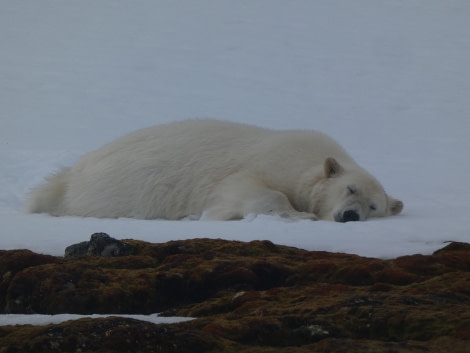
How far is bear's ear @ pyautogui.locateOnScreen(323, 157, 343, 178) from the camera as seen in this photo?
8.16 metres

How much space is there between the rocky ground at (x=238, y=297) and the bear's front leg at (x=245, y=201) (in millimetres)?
2306

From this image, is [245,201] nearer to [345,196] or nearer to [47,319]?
[345,196]

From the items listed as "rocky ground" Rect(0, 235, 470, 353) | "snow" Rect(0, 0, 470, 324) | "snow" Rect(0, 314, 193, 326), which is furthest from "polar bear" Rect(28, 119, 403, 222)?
"snow" Rect(0, 314, 193, 326)

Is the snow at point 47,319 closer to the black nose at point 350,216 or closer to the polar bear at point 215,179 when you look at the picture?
the polar bear at point 215,179

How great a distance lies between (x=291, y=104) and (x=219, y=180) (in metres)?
8.44

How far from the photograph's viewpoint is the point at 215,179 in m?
8.57

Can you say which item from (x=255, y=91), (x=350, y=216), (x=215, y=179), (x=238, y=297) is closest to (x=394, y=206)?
(x=350, y=216)

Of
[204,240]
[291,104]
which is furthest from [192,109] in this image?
[204,240]

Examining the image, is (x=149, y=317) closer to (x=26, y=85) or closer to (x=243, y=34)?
(x=26, y=85)

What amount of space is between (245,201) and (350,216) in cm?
85

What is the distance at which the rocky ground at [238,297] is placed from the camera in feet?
10.6

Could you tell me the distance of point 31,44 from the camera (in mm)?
21531

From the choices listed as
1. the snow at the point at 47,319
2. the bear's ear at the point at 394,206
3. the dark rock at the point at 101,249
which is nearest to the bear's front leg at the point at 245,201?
the bear's ear at the point at 394,206

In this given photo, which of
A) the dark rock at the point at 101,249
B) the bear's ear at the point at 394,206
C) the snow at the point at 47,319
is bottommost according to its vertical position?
the snow at the point at 47,319
